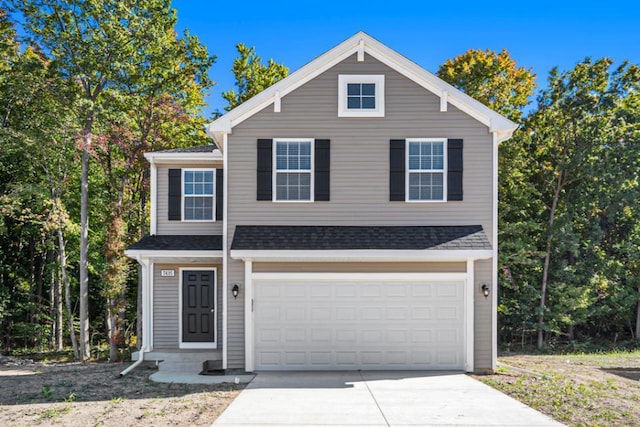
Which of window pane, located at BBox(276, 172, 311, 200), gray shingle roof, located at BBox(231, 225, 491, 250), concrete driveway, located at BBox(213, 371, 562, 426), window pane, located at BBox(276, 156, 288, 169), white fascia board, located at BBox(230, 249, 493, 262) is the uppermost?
window pane, located at BBox(276, 156, 288, 169)

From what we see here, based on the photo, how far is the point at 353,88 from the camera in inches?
480

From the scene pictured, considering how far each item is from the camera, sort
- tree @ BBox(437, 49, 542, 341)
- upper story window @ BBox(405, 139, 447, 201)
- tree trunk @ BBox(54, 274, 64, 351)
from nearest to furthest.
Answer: upper story window @ BBox(405, 139, 447, 201) → tree @ BBox(437, 49, 542, 341) → tree trunk @ BBox(54, 274, 64, 351)

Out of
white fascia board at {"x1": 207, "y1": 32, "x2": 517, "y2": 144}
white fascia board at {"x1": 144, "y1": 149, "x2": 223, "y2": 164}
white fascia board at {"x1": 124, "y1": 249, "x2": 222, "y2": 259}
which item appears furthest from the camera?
white fascia board at {"x1": 144, "y1": 149, "x2": 223, "y2": 164}

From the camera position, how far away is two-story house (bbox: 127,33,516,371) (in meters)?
11.7

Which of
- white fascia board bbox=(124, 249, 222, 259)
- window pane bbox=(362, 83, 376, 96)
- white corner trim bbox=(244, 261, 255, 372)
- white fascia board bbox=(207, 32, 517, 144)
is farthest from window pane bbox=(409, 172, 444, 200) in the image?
white fascia board bbox=(124, 249, 222, 259)

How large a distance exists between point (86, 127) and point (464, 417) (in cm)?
1399

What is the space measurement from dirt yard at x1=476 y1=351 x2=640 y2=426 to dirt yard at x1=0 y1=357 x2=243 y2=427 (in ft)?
16.4

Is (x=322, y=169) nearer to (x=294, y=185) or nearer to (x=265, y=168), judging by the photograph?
(x=294, y=185)

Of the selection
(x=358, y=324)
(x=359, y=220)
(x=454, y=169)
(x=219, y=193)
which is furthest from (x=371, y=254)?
(x=219, y=193)

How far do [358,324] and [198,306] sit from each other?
4354 millimetres

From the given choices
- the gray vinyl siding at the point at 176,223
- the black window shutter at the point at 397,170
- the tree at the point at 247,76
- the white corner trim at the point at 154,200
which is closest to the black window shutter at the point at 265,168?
the gray vinyl siding at the point at 176,223

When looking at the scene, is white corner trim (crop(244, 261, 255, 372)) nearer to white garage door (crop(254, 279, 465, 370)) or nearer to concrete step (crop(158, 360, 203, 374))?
white garage door (crop(254, 279, 465, 370))

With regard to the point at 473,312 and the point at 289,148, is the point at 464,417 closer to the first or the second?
the point at 473,312

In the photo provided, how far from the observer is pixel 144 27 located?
54.0 feet
